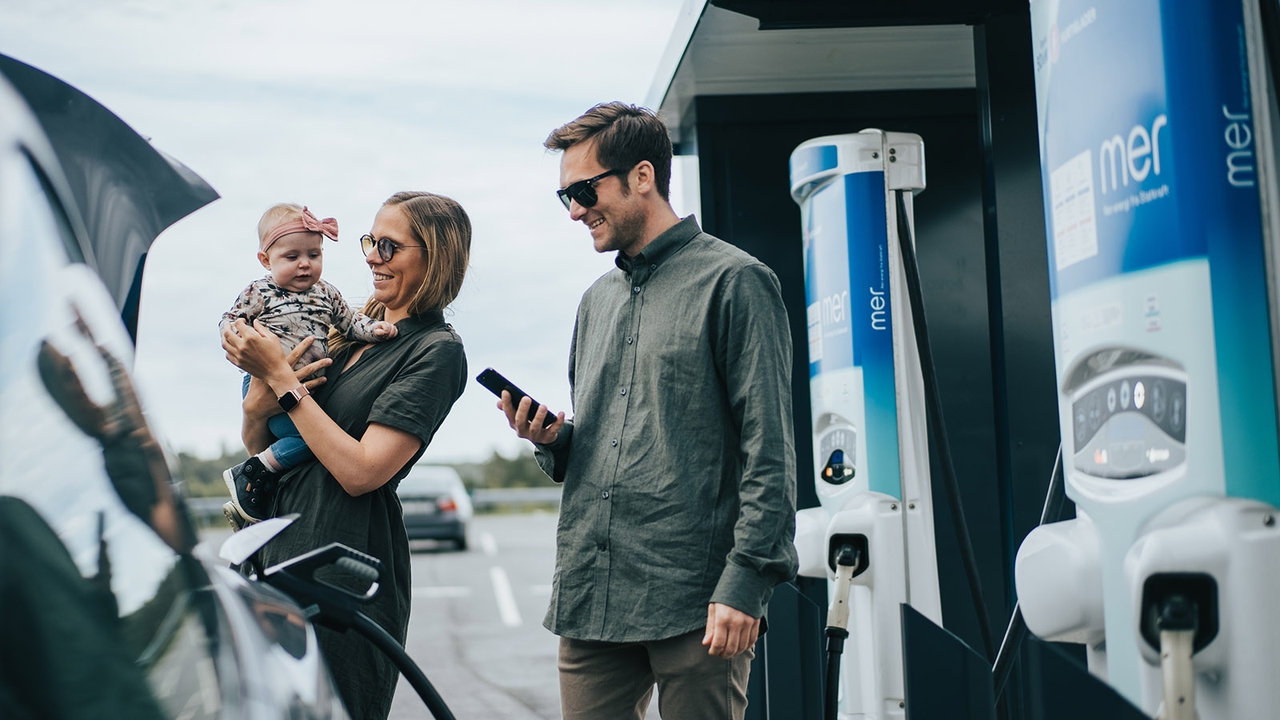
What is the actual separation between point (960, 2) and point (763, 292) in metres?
1.64

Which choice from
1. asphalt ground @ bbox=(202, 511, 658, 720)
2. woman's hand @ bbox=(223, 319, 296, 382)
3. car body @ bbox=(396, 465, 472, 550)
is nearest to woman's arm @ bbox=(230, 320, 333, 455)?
woman's hand @ bbox=(223, 319, 296, 382)

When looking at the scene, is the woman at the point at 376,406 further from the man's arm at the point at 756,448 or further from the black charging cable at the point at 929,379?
the black charging cable at the point at 929,379

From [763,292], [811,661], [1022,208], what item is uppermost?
[1022,208]

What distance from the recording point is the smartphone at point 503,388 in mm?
2250

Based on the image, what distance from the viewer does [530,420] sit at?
2.26 metres

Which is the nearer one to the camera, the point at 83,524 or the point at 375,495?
the point at 83,524

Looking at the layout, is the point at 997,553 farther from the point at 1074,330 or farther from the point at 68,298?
the point at 68,298

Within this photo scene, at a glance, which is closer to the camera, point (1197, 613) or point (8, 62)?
point (8, 62)

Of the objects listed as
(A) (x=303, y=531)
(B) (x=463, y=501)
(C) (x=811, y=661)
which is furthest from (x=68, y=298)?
(B) (x=463, y=501)

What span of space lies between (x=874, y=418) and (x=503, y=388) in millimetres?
1527

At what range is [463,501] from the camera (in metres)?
15.2

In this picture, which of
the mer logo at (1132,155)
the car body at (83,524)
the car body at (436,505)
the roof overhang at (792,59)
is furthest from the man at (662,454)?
the car body at (436,505)

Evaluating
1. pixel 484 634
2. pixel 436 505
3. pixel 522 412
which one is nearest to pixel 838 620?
pixel 522 412

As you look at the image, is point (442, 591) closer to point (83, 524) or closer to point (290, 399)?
point (290, 399)
